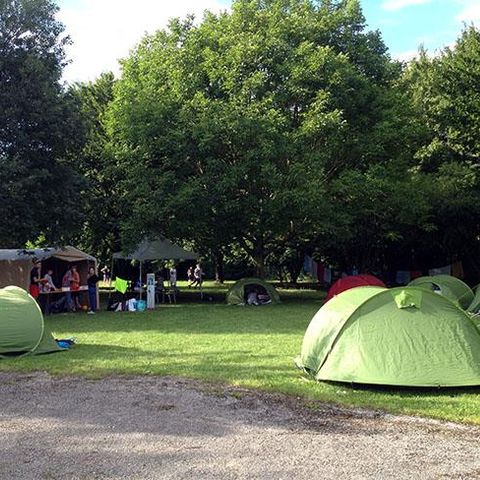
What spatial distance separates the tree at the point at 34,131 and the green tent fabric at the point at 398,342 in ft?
42.0

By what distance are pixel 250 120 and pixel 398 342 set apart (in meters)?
14.8

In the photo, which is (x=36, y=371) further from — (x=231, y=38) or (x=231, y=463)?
(x=231, y=38)

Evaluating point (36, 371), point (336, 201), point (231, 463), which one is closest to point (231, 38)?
point (336, 201)

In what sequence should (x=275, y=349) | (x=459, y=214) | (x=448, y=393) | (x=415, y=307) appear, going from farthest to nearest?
(x=459, y=214) → (x=275, y=349) → (x=415, y=307) → (x=448, y=393)

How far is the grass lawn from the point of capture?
7996 millimetres

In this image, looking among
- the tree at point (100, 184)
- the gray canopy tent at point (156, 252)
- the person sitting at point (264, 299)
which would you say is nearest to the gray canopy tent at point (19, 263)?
the tree at point (100, 184)

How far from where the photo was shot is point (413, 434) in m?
6.51

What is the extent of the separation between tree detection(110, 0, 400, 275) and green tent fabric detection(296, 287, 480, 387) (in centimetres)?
1294

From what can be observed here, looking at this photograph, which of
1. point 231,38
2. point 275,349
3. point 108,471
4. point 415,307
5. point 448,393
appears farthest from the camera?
point 231,38

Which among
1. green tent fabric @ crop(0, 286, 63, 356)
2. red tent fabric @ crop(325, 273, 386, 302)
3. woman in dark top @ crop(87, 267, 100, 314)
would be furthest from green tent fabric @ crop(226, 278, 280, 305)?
green tent fabric @ crop(0, 286, 63, 356)

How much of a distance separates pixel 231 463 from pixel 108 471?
42.3 inches

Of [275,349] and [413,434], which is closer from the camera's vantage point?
[413,434]

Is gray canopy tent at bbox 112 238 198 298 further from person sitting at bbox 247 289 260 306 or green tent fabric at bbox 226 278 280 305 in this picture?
person sitting at bbox 247 289 260 306

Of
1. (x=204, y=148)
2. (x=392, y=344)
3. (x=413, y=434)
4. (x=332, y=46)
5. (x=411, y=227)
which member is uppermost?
(x=332, y=46)
